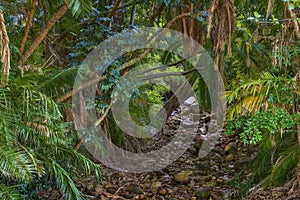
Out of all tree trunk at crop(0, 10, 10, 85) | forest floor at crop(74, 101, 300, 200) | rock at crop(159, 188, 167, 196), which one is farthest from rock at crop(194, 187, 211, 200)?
tree trunk at crop(0, 10, 10, 85)

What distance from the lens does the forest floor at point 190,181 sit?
3.18 m

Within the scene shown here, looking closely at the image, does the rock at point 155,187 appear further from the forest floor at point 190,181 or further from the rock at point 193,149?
the rock at point 193,149

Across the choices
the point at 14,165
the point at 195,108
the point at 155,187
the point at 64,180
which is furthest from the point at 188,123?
the point at 14,165

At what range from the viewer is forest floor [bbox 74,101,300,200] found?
3176 mm

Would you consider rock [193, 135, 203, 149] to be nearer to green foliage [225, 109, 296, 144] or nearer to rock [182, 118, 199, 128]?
rock [182, 118, 199, 128]

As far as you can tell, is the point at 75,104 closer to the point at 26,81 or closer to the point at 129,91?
the point at 129,91

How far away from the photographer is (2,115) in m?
1.74

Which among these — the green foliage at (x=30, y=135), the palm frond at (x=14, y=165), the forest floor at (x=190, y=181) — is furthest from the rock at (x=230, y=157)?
the palm frond at (x=14, y=165)

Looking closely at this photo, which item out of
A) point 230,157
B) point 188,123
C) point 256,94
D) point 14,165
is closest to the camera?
point 14,165

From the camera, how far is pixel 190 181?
3.58 metres

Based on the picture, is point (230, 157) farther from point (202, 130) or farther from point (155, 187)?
point (155, 187)

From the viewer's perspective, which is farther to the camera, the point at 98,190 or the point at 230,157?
the point at 230,157

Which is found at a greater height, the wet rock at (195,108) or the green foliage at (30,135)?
the green foliage at (30,135)

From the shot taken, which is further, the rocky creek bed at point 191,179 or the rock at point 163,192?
the rock at point 163,192
